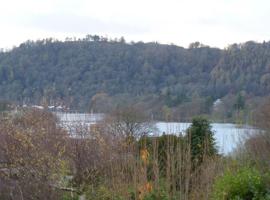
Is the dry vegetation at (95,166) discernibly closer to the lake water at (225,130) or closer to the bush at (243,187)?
the bush at (243,187)

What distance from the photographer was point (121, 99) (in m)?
25.8

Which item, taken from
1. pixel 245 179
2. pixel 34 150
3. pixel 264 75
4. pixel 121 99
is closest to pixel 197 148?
pixel 34 150

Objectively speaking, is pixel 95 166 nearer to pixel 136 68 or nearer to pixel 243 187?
pixel 243 187

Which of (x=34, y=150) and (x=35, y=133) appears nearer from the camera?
(x=34, y=150)

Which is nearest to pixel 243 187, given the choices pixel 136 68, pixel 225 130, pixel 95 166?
pixel 95 166

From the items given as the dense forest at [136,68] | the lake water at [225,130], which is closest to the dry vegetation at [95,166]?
the lake water at [225,130]

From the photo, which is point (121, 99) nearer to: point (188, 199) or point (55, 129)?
point (55, 129)

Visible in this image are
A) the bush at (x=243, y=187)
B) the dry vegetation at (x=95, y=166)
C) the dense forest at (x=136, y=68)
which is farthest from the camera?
the dense forest at (x=136, y=68)

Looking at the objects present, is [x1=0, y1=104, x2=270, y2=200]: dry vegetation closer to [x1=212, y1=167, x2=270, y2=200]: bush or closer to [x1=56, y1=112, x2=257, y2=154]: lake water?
[x1=212, y1=167, x2=270, y2=200]: bush

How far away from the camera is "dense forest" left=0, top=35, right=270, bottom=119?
2672 centimetres

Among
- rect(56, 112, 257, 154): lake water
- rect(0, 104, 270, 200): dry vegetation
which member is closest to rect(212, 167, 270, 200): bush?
rect(0, 104, 270, 200): dry vegetation

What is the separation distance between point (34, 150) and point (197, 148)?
477 cm

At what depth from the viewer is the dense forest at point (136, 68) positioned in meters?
26.7

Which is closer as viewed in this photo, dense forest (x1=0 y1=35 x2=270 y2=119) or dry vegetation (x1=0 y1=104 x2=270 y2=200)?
dry vegetation (x1=0 y1=104 x2=270 y2=200)
